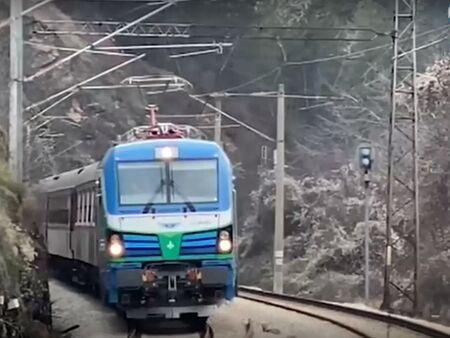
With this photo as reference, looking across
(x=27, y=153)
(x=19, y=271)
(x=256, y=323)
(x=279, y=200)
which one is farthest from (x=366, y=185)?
(x=19, y=271)

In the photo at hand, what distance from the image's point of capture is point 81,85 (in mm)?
11695

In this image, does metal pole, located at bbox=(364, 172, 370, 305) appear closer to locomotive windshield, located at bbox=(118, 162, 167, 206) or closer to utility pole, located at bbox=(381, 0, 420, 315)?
utility pole, located at bbox=(381, 0, 420, 315)

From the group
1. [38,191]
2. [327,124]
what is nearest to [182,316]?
[38,191]

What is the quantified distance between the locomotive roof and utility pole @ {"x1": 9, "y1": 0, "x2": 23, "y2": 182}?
0.66 meters

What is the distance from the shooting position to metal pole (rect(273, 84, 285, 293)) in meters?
12.2

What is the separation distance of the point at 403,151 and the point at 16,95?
560cm

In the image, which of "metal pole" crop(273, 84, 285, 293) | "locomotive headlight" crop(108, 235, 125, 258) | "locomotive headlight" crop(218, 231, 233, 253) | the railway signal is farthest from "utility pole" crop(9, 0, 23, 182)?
the railway signal

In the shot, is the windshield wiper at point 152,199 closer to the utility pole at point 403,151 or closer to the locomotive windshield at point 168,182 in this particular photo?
the locomotive windshield at point 168,182

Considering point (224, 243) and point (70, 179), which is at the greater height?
point (70, 179)

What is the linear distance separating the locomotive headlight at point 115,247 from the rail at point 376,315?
2739mm

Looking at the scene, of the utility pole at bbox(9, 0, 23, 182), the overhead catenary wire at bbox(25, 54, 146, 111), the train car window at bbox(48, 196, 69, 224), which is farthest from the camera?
the overhead catenary wire at bbox(25, 54, 146, 111)

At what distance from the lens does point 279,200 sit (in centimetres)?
1279

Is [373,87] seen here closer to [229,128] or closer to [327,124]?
[327,124]

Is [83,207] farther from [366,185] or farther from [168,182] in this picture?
[366,185]
